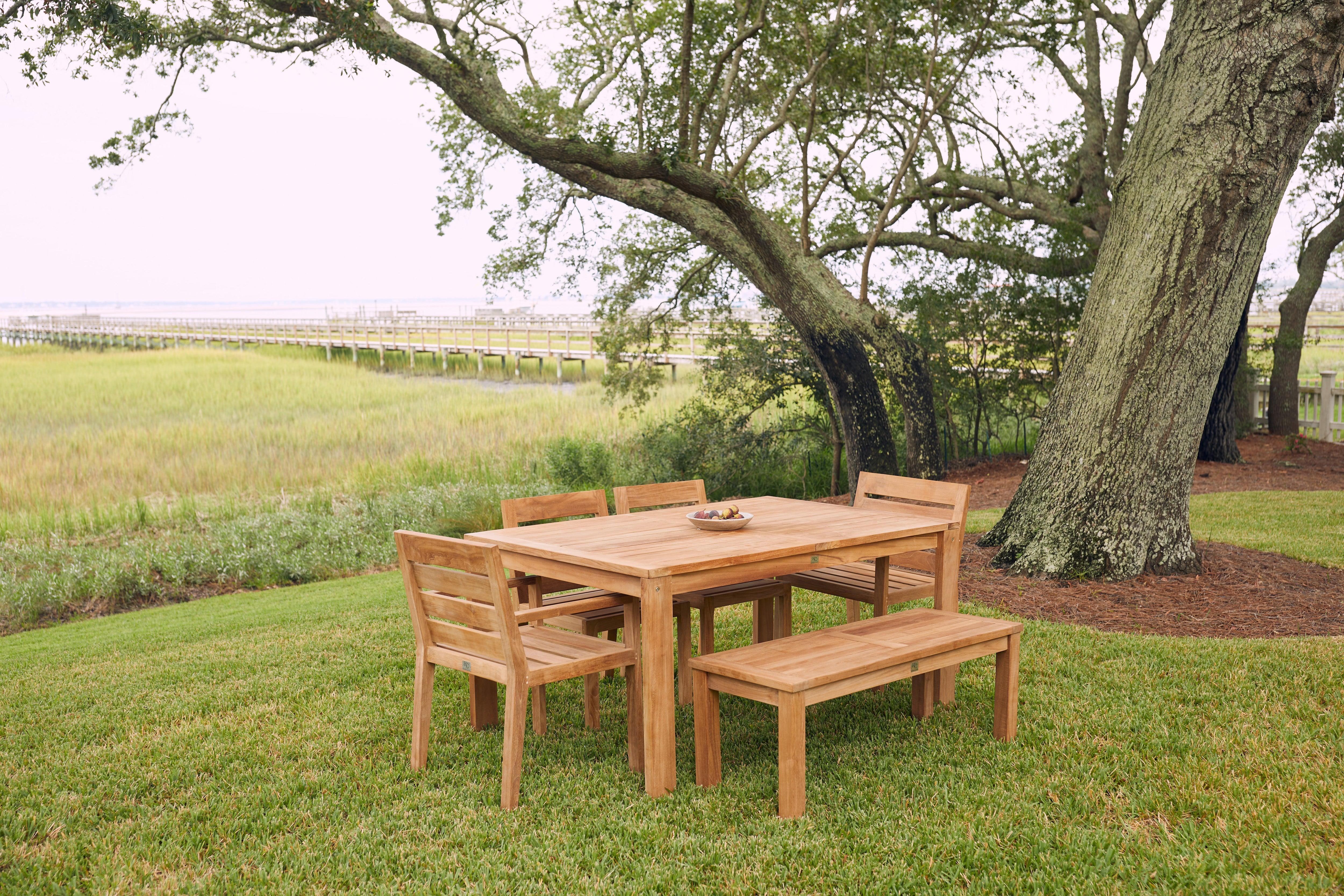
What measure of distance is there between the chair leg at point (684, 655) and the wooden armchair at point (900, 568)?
663mm

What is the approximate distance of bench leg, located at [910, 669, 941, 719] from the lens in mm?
4602

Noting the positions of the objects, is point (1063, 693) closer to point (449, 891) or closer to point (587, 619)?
point (587, 619)

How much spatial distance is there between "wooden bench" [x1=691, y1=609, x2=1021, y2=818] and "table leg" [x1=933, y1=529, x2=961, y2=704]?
189 mm

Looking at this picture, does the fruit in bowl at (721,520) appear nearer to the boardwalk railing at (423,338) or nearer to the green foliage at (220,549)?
the green foliage at (220,549)

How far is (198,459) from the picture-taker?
15570 millimetres

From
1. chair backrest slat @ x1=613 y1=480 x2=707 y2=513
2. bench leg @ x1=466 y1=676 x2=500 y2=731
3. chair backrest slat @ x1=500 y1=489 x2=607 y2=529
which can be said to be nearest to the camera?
bench leg @ x1=466 y1=676 x2=500 y2=731

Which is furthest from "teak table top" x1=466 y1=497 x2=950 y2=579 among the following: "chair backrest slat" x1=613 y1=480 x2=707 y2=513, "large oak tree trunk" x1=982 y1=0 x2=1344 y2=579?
"large oak tree trunk" x1=982 y1=0 x2=1344 y2=579

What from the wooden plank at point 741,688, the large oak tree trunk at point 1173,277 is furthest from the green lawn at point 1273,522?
the wooden plank at point 741,688

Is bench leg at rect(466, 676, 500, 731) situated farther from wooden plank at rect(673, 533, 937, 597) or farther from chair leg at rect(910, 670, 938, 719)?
chair leg at rect(910, 670, 938, 719)

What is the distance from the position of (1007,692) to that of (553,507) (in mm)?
2439

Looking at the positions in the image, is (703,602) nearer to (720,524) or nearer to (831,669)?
(720,524)

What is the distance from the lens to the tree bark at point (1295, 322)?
15148 mm

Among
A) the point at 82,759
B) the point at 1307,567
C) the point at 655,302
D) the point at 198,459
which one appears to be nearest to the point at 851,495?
the point at 655,302

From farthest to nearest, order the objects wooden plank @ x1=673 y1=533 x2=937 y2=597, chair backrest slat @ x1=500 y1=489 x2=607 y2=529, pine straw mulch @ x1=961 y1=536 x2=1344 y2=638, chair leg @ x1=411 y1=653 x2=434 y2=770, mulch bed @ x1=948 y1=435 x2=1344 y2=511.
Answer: mulch bed @ x1=948 y1=435 x2=1344 y2=511
pine straw mulch @ x1=961 y1=536 x2=1344 y2=638
chair backrest slat @ x1=500 y1=489 x2=607 y2=529
chair leg @ x1=411 y1=653 x2=434 y2=770
wooden plank @ x1=673 y1=533 x2=937 y2=597
